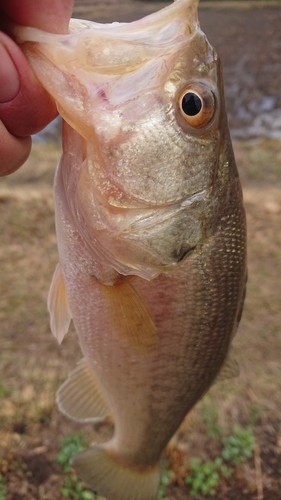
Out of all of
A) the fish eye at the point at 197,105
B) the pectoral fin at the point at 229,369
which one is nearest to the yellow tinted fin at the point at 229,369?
the pectoral fin at the point at 229,369

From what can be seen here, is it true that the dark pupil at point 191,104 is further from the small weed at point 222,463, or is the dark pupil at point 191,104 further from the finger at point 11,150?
the small weed at point 222,463

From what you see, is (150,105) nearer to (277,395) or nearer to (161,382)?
(161,382)

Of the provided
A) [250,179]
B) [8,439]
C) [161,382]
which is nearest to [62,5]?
[161,382]

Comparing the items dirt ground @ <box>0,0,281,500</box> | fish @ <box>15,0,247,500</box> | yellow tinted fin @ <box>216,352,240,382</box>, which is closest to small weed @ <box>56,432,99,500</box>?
dirt ground @ <box>0,0,281,500</box>

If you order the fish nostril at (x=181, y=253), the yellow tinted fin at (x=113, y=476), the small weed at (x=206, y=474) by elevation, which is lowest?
the small weed at (x=206, y=474)

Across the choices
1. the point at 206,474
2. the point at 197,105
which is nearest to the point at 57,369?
the point at 206,474
